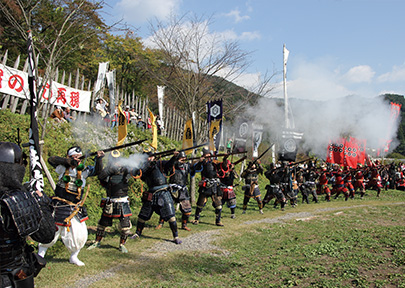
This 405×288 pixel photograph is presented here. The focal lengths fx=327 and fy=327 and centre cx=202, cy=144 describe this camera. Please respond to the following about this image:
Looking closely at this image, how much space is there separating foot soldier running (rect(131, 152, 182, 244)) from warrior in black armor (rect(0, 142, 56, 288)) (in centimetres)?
418

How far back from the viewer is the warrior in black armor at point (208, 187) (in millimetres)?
9742

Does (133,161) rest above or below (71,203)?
above

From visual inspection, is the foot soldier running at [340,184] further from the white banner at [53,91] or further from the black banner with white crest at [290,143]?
the white banner at [53,91]

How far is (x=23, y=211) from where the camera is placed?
2.81m

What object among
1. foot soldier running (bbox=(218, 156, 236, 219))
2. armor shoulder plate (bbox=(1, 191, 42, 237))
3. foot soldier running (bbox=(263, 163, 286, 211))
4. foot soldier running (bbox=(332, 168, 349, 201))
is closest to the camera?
armor shoulder plate (bbox=(1, 191, 42, 237))

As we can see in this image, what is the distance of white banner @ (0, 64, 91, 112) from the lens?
379 inches

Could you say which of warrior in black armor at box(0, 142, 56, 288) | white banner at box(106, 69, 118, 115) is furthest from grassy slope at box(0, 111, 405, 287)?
white banner at box(106, 69, 118, 115)

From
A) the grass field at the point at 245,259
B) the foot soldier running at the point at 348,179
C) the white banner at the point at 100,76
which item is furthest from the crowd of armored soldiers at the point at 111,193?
the white banner at the point at 100,76

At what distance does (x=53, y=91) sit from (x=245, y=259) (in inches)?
332

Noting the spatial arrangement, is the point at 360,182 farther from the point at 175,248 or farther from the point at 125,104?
the point at 175,248

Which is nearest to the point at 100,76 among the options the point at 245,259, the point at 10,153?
the point at 245,259

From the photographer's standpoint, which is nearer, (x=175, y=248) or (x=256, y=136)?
(x=175, y=248)

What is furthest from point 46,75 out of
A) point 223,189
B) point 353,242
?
point 353,242

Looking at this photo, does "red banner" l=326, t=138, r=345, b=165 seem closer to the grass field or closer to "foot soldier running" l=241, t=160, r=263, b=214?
"foot soldier running" l=241, t=160, r=263, b=214
